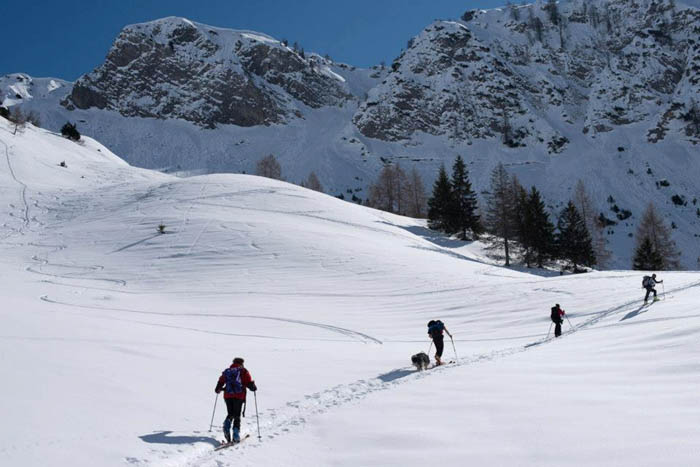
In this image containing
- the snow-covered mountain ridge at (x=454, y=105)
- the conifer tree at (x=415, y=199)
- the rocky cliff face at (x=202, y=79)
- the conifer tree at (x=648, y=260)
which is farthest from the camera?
the rocky cliff face at (x=202, y=79)

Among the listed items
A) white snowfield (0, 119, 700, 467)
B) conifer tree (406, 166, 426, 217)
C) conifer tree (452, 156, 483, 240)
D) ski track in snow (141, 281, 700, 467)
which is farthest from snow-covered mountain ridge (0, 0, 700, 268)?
ski track in snow (141, 281, 700, 467)

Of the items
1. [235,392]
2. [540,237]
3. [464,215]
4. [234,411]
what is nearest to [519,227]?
[540,237]

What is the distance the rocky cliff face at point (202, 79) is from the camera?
144 m

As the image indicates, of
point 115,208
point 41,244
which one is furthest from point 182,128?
point 41,244

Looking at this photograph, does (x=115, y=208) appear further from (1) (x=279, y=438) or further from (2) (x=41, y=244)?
(1) (x=279, y=438)

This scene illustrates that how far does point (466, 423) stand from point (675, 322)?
9.95 meters

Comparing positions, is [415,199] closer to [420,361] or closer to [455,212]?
[455,212]

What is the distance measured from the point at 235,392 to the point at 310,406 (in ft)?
6.03

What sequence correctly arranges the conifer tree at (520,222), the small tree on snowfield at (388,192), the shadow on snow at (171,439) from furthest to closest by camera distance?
1. the small tree on snowfield at (388,192)
2. the conifer tree at (520,222)
3. the shadow on snow at (171,439)

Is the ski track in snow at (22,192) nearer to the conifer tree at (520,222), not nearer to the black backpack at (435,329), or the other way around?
the black backpack at (435,329)

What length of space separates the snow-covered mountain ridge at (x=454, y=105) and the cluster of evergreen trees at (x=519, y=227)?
2891 cm

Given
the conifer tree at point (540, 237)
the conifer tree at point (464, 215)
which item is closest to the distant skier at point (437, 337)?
the conifer tree at point (540, 237)

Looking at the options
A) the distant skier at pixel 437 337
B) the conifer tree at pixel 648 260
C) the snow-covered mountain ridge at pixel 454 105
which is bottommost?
the distant skier at pixel 437 337

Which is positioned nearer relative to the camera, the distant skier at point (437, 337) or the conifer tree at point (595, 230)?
the distant skier at point (437, 337)
